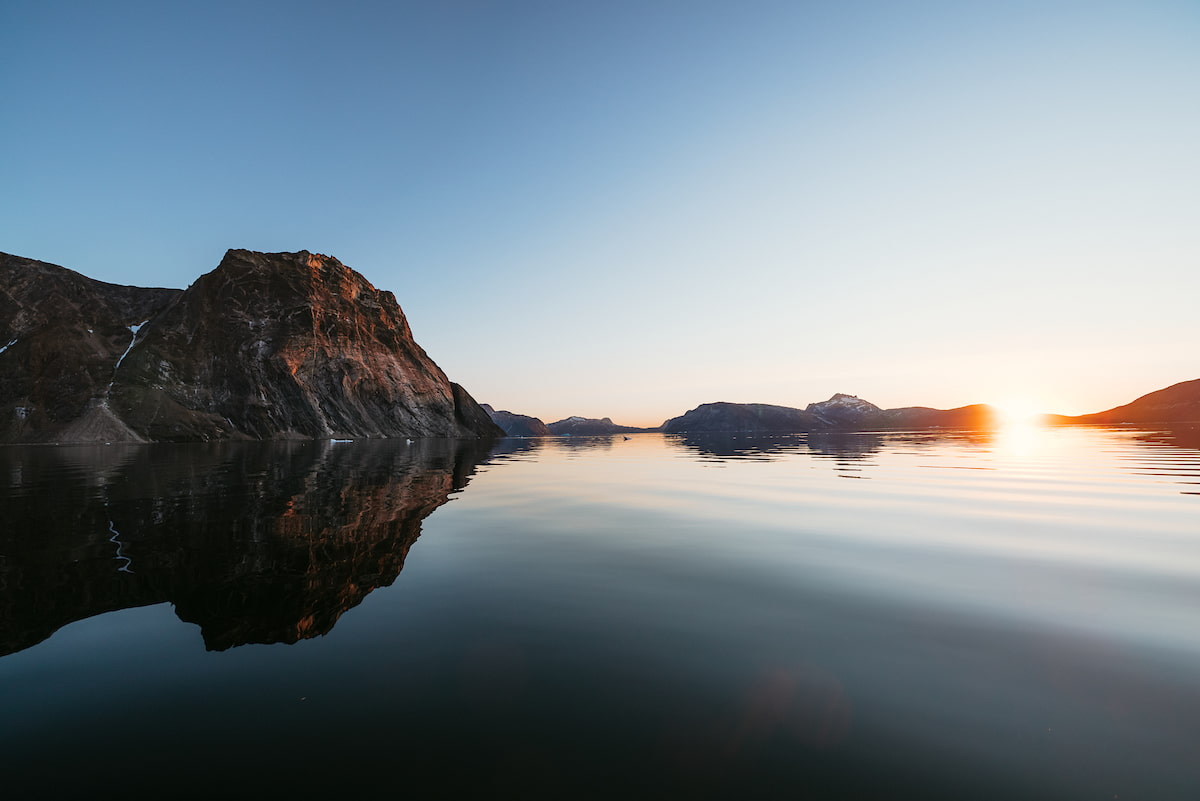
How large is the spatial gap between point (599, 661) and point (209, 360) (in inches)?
6275

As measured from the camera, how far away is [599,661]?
5625mm

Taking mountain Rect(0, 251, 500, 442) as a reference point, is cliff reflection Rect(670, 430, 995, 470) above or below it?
below

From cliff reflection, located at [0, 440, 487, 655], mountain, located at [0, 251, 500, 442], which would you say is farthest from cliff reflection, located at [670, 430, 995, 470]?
mountain, located at [0, 251, 500, 442]

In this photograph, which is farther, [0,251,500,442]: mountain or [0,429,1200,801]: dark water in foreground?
[0,251,500,442]: mountain

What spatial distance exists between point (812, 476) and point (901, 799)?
2502cm

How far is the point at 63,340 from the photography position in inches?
4621

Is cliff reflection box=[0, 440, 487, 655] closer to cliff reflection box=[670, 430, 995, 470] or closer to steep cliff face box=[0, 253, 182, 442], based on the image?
cliff reflection box=[670, 430, 995, 470]

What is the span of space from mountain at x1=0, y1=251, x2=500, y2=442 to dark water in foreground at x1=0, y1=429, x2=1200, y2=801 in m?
131

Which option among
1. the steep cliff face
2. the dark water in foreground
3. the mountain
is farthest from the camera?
the mountain

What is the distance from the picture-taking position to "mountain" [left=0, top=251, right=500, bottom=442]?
Answer: 354 ft

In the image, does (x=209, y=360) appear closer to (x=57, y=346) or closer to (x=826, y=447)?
(x=57, y=346)

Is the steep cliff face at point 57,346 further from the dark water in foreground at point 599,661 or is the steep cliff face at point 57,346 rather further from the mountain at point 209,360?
the dark water in foreground at point 599,661

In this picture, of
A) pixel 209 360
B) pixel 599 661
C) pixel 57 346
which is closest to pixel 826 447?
pixel 599 661

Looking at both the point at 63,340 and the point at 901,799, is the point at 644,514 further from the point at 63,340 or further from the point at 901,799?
the point at 63,340
